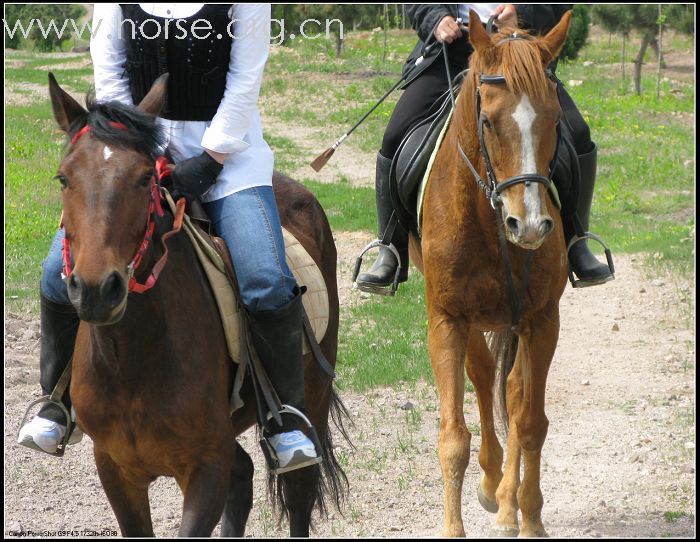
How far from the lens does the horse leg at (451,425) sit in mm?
5035

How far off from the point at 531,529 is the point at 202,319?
241cm

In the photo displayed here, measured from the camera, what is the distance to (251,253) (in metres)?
4.30

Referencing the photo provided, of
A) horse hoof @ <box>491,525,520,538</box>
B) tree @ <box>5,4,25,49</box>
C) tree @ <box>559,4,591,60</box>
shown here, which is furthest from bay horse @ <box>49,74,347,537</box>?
tree @ <box>559,4,591,60</box>

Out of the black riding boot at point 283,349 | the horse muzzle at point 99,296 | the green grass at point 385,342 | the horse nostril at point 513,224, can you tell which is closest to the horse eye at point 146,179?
the horse muzzle at point 99,296

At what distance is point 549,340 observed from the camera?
5.43 m

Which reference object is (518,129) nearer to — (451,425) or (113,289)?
(451,425)

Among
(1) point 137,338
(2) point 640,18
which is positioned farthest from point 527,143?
(2) point 640,18

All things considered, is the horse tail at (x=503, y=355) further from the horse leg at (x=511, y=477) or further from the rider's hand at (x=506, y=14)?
the rider's hand at (x=506, y=14)

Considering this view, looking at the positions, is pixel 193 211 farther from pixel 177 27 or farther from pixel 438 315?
pixel 438 315

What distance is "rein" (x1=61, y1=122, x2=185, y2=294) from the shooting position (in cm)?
357

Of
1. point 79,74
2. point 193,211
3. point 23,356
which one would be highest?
point 193,211

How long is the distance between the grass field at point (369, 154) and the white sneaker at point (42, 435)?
3.94 ft

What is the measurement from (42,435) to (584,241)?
10.6 ft

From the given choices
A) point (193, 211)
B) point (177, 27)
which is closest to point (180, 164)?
point (193, 211)
